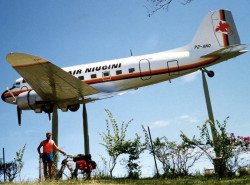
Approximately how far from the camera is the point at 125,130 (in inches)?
520

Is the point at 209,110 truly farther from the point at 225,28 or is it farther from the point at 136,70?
the point at 225,28

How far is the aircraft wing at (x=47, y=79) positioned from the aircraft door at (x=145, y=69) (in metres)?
3.68

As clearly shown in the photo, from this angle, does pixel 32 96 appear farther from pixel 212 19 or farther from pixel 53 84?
pixel 212 19

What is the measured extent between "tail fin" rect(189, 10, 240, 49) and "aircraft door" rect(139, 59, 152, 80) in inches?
135

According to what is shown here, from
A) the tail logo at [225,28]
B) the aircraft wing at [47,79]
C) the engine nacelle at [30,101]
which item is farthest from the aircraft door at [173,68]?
the engine nacelle at [30,101]

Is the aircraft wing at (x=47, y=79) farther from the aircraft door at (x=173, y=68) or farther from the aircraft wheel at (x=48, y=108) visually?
the aircraft door at (x=173, y=68)

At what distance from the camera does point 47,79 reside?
549 inches

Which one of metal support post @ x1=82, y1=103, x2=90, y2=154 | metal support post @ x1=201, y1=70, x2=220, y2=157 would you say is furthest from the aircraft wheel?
metal support post @ x1=201, y1=70, x2=220, y2=157

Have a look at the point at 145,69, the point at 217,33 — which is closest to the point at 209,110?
the point at 145,69

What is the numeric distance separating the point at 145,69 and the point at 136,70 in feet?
2.17

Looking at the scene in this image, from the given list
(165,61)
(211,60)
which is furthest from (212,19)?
(165,61)

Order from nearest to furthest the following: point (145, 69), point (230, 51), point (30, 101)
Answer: point (230, 51) < point (30, 101) < point (145, 69)

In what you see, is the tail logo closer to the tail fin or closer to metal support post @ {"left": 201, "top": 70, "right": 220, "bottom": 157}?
the tail fin

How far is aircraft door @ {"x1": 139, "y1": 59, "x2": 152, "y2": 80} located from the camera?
17.3 m
